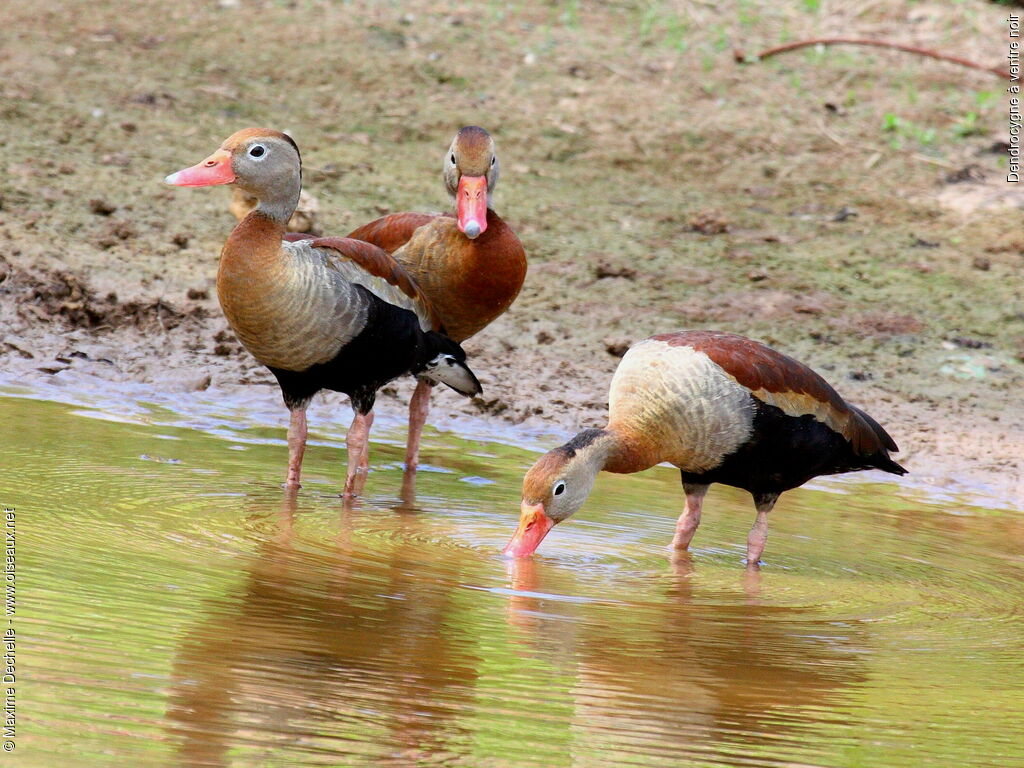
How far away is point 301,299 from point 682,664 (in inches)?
103

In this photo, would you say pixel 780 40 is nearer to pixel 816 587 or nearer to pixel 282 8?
pixel 282 8

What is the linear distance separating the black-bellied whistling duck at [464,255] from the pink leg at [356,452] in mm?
567

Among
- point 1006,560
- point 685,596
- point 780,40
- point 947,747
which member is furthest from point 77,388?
point 780,40

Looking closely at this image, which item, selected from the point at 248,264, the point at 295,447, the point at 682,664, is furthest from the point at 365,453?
the point at 682,664

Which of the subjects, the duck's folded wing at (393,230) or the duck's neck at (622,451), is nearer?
the duck's neck at (622,451)

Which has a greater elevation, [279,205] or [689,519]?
[279,205]

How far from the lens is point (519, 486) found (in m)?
7.41

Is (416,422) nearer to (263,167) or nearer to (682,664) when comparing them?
(263,167)

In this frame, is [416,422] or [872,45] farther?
[872,45]

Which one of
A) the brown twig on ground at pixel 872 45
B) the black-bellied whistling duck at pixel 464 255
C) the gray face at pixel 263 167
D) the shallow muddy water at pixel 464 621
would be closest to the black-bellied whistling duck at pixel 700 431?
the shallow muddy water at pixel 464 621

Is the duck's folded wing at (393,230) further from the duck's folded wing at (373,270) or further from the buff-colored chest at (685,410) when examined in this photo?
the buff-colored chest at (685,410)

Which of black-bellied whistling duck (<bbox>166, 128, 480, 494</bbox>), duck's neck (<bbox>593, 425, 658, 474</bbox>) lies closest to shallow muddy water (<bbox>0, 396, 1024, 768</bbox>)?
duck's neck (<bbox>593, 425, 658, 474</bbox>)

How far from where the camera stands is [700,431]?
6367 mm

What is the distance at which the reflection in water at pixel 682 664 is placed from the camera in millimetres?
4207
